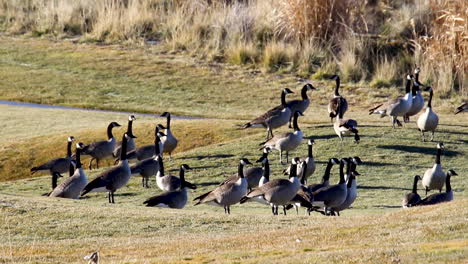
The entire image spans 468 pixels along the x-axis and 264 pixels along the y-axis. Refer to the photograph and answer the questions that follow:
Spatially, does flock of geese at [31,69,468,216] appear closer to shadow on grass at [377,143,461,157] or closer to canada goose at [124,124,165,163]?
canada goose at [124,124,165,163]

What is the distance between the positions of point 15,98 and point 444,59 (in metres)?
18.2

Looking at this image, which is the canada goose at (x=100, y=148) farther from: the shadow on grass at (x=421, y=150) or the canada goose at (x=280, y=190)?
the canada goose at (x=280, y=190)

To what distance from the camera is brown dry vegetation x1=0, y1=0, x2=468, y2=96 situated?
138 feet

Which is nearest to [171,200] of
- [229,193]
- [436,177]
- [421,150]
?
[229,193]

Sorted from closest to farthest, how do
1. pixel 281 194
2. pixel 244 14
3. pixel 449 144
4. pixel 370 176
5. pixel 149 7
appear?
pixel 281 194 < pixel 370 176 < pixel 449 144 < pixel 244 14 < pixel 149 7

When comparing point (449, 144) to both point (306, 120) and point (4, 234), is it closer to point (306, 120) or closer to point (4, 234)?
point (306, 120)

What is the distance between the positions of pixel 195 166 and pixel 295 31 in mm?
19175

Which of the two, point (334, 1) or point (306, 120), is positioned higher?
point (334, 1)

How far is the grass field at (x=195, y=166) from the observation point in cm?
1513

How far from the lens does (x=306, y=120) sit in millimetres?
35125

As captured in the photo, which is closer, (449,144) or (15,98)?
(449,144)

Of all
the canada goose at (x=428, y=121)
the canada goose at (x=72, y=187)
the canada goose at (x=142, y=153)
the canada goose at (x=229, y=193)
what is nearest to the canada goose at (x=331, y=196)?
the canada goose at (x=229, y=193)

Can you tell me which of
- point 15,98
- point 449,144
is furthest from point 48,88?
point 449,144

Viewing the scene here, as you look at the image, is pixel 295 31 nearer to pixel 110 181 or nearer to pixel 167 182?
pixel 167 182
